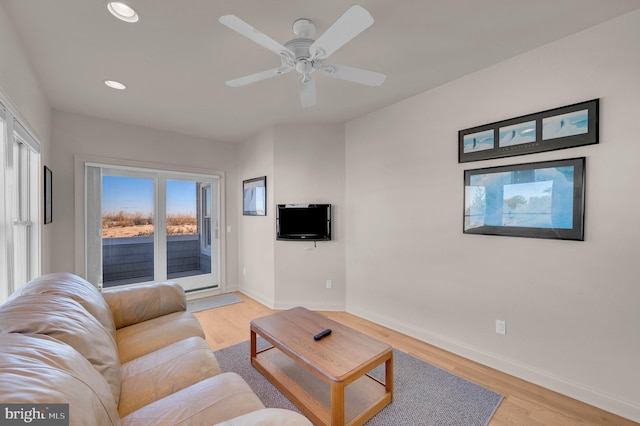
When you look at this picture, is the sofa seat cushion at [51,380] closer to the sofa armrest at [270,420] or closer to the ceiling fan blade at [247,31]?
the sofa armrest at [270,420]

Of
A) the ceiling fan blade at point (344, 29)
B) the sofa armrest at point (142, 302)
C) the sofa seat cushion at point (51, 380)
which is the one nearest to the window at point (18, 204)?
the sofa armrest at point (142, 302)

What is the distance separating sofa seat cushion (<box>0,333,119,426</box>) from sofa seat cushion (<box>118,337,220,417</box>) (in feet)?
1.17

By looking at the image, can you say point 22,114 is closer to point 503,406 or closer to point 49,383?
point 49,383

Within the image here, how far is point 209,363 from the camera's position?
1573 mm

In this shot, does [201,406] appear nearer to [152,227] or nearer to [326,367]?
[326,367]

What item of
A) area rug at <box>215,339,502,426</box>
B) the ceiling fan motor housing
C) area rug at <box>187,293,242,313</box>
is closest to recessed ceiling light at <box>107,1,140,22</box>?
the ceiling fan motor housing

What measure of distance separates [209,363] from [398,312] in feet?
7.25

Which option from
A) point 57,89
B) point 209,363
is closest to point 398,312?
point 209,363

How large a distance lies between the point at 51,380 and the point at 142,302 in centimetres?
156

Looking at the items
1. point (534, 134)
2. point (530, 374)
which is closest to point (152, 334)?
point (530, 374)

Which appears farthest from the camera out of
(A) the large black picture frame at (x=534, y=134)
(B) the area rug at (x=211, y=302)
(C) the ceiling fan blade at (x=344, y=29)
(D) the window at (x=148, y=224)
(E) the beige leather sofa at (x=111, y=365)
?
(B) the area rug at (x=211, y=302)

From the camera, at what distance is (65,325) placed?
4.00 feet

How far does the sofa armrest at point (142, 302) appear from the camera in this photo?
6.86 ft

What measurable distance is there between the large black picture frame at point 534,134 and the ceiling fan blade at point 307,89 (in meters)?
1.48
